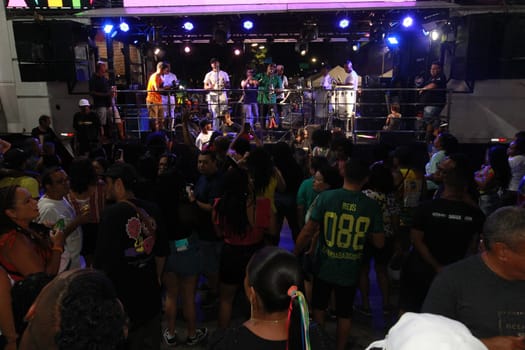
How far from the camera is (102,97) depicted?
9789 mm

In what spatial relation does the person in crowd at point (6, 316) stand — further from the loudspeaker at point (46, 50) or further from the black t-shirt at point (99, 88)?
the loudspeaker at point (46, 50)

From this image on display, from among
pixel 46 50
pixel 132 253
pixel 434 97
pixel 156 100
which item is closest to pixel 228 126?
pixel 156 100

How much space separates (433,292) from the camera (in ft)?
6.85

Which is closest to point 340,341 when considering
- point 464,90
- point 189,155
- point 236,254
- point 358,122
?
point 236,254

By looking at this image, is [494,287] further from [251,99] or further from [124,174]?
[251,99]

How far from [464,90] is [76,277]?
32.7ft

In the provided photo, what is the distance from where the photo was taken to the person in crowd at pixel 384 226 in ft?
13.4

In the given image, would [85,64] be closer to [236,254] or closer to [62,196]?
[62,196]

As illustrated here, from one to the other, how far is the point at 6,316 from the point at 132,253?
841 mm

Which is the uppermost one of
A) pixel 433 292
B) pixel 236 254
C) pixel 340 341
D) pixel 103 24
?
pixel 103 24

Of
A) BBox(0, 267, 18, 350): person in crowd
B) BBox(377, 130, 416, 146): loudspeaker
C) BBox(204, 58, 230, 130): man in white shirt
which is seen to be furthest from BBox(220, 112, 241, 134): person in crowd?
BBox(0, 267, 18, 350): person in crowd

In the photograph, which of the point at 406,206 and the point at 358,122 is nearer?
the point at 406,206

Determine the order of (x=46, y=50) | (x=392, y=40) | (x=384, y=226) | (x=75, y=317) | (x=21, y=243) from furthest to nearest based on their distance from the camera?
(x=392, y=40)
(x=46, y=50)
(x=384, y=226)
(x=21, y=243)
(x=75, y=317)

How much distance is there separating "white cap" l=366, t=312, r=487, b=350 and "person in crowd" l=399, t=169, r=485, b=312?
1.84m
